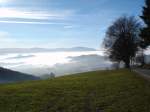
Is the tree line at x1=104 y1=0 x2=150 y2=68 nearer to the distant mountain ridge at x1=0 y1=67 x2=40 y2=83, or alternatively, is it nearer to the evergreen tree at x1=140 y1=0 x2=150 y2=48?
the evergreen tree at x1=140 y1=0 x2=150 y2=48

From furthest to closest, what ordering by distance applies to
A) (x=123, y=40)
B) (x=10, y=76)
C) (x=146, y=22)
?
(x=10, y=76)
(x=123, y=40)
(x=146, y=22)

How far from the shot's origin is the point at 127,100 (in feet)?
62.6

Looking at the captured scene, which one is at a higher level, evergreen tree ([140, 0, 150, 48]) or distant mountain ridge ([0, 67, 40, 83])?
evergreen tree ([140, 0, 150, 48])

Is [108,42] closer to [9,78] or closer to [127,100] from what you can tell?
→ [127,100]

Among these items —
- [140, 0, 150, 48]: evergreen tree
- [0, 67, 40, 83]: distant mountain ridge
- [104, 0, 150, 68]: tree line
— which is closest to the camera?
[140, 0, 150, 48]: evergreen tree

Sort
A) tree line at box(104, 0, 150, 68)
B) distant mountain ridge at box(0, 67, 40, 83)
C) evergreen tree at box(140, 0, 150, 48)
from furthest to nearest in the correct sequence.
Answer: distant mountain ridge at box(0, 67, 40, 83) < tree line at box(104, 0, 150, 68) < evergreen tree at box(140, 0, 150, 48)

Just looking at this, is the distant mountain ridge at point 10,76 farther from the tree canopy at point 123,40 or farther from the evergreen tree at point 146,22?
the evergreen tree at point 146,22

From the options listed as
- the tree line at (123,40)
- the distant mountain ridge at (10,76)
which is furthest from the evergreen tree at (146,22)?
the distant mountain ridge at (10,76)

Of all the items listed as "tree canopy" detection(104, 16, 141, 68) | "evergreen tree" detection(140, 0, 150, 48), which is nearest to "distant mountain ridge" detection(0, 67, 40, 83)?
"tree canopy" detection(104, 16, 141, 68)

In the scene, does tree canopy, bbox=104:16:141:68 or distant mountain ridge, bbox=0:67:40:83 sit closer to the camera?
tree canopy, bbox=104:16:141:68

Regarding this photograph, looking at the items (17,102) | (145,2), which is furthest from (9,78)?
(17,102)

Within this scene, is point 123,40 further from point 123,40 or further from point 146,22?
point 146,22

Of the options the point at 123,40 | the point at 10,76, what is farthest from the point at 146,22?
the point at 10,76

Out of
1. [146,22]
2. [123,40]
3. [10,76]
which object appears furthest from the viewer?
[10,76]
